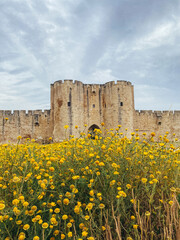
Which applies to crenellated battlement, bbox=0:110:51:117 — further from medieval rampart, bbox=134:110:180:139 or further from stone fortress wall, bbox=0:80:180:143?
medieval rampart, bbox=134:110:180:139

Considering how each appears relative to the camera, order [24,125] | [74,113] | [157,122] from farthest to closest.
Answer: [157,122] → [24,125] → [74,113]

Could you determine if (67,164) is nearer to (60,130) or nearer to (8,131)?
(60,130)

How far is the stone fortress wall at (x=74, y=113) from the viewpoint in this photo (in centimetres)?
1647

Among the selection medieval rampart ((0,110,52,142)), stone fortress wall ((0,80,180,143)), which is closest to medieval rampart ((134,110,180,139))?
stone fortress wall ((0,80,180,143))

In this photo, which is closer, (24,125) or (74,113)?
(74,113)

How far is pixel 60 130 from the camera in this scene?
1622cm

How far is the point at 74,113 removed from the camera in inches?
648

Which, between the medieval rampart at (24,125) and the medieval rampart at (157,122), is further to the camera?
the medieval rampart at (157,122)

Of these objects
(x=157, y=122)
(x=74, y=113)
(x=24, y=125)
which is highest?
(x=74, y=113)

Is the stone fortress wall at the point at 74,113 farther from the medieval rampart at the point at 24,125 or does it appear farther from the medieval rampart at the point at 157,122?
the medieval rampart at the point at 157,122

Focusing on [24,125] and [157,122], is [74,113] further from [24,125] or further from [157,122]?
[157,122]

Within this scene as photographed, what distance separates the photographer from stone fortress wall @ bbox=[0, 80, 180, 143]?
16.5 m

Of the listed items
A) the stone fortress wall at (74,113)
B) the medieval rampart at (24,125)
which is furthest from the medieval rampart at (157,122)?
the medieval rampart at (24,125)

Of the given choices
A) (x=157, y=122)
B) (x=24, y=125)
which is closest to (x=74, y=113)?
(x=24, y=125)
